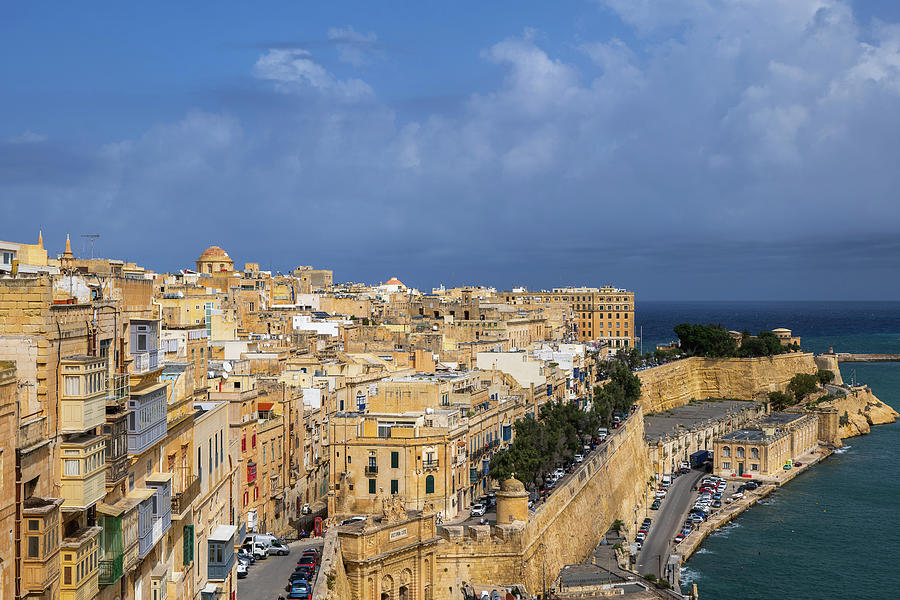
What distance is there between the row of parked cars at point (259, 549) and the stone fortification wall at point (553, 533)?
192 inches

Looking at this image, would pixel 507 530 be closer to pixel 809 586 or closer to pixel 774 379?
pixel 809 586

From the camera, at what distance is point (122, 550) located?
615 inches

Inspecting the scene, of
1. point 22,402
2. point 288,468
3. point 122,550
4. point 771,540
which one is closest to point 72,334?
point 22,402

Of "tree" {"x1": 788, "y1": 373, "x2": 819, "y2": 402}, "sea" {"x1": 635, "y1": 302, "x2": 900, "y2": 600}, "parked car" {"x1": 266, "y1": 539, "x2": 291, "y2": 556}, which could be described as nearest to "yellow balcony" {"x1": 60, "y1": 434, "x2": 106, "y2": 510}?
"parked car" {"x1": 266, "y1": 539, "x2": 291, "y2": 556}

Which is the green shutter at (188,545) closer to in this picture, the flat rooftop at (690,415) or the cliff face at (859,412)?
the flat rooftop at (690,415)

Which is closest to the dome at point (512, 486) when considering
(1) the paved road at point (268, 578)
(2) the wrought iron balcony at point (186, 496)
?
(1) the paved road at point (268, 578)

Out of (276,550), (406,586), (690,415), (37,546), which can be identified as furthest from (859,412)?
(37,546)

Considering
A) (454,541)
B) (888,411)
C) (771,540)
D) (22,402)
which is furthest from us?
(888,411)

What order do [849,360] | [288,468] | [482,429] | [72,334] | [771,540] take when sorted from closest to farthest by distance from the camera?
1. [72,334]
2. [288,468]
3. [482,429]
4. [771,540]
5. [849,360]

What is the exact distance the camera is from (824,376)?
97125mm

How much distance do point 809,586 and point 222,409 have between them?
1156 inches

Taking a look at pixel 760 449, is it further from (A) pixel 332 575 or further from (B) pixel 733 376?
(A) pixel 332 575

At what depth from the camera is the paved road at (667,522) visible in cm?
4334

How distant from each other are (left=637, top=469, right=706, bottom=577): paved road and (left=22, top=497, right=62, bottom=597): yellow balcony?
31.1 metres
